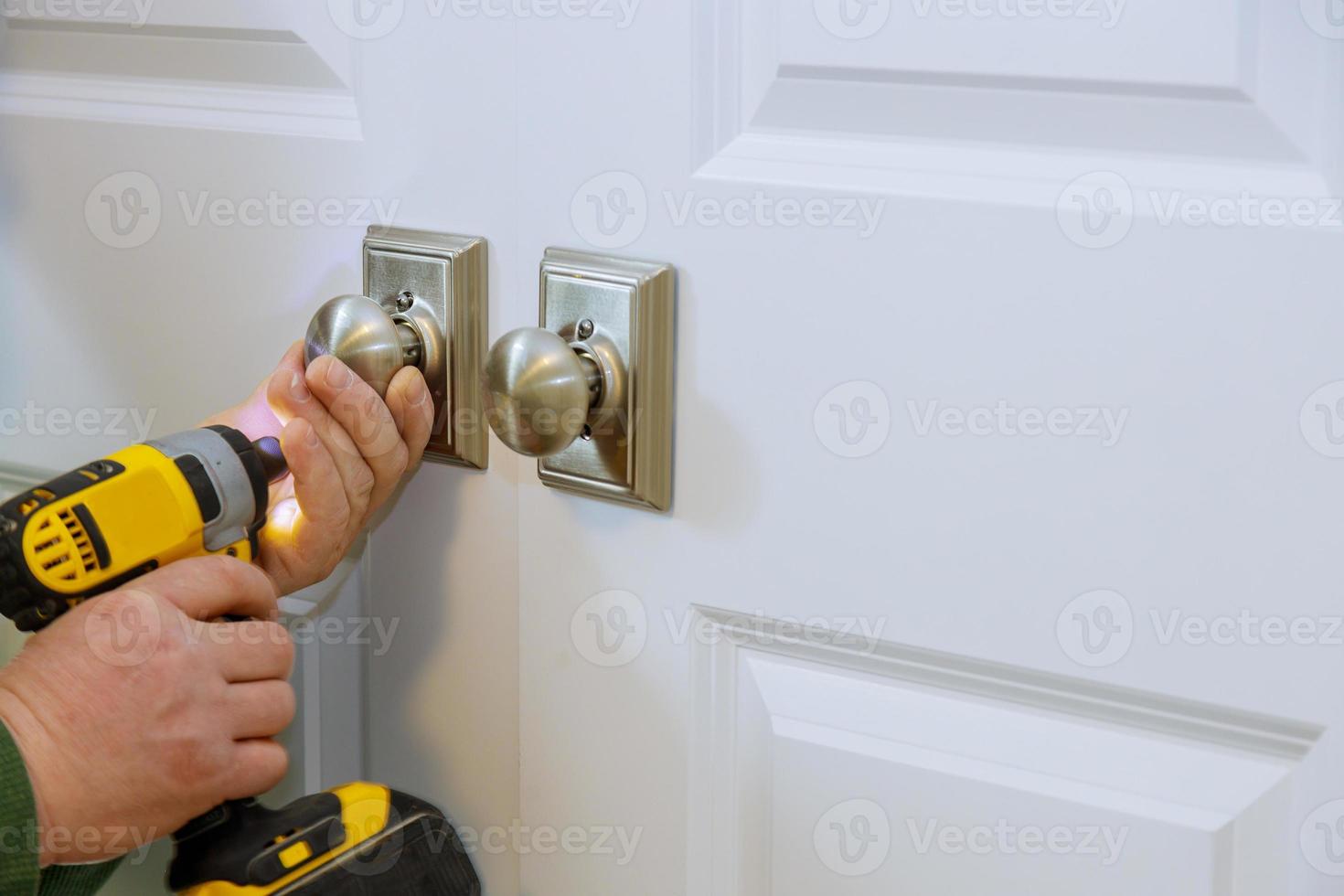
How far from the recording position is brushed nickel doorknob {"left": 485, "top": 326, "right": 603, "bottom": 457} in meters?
0.54

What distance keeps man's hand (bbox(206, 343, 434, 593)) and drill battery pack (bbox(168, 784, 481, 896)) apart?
4.9 inches

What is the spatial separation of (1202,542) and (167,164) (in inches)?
23.2

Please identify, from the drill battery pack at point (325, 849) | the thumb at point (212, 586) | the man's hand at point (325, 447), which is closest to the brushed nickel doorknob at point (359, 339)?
the man's hand at point (325, 447)

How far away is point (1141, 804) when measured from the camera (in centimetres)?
53

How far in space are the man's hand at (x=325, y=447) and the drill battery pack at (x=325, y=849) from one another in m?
0.12

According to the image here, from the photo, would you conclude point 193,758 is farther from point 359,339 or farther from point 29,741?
point 359,339

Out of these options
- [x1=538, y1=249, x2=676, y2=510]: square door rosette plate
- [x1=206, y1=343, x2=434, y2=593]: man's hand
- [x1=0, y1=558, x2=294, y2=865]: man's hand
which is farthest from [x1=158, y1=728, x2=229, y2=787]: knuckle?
[x1=538, y1=249, x2=676, y2=510]: square door rosette plate

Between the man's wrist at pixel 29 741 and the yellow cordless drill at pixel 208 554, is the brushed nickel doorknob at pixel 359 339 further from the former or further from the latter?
the man's wrist at pixel 29 741

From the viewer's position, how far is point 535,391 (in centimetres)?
54

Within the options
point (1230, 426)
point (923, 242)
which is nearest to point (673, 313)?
point (923, 242)

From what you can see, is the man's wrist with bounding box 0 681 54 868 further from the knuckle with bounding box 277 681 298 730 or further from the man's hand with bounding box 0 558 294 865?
the knuckle with bounding box 277 681 298 730

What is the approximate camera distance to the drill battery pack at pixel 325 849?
0.60 meters

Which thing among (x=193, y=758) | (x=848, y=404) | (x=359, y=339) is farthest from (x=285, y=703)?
(x=848, y=404)

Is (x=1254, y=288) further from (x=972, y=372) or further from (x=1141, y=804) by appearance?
(x=1141, y=804)
